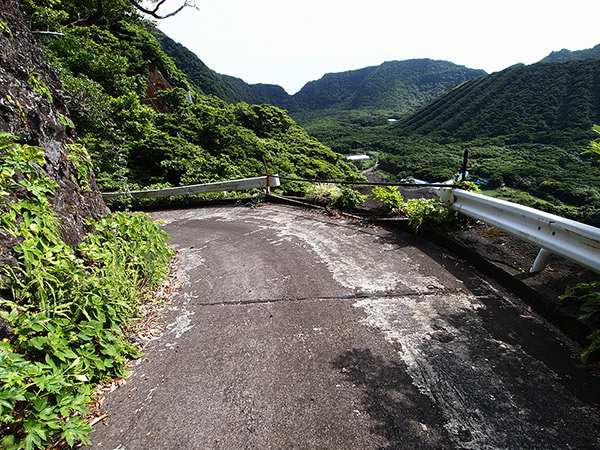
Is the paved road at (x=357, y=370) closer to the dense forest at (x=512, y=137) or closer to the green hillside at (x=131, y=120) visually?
the green hillside at (x=131, y=120)

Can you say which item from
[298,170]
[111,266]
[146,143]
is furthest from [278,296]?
[298,170]

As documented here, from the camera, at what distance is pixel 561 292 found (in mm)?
2410

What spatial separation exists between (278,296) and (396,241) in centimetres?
203

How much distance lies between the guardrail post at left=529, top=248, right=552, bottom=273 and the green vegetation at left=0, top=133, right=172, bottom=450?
3.64m

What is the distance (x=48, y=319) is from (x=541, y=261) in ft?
12.9

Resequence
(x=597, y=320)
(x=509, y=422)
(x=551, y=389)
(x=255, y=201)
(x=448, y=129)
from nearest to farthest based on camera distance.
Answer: (x=509, y=422) → (x=551, y=389) → (x=597, y=320) → (x=255, y=201) → (x=448, y=129)

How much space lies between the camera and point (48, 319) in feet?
6.23

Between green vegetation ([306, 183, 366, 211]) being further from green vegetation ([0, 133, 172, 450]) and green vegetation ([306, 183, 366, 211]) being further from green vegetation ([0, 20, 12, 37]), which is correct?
green vegetation ([0, 20, 12, 37])

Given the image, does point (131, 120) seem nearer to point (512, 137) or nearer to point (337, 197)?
point (337, 197)

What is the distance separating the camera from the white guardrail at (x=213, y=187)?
8.59 m

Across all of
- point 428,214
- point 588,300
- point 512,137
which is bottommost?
point 588,300

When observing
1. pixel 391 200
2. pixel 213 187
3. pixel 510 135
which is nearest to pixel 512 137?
pixel 510 135

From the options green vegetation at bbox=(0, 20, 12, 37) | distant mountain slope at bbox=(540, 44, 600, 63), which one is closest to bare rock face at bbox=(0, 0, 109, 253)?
green vegetation at bbox=(0, 20, 12, 37)

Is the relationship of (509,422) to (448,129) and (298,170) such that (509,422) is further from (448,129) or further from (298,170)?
(448,129)
